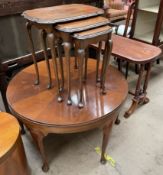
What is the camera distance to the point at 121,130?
1.80 metres

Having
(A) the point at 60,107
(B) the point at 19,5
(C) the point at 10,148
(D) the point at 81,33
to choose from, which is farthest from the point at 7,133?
(B) the point at 19,5

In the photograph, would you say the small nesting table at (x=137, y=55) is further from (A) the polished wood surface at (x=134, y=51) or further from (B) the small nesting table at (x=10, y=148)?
(B) the small nesting table at (x=10, y=148)

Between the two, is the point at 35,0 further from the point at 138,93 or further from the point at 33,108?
the point at 138,93

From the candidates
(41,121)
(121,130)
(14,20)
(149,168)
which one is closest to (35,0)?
(14,20)

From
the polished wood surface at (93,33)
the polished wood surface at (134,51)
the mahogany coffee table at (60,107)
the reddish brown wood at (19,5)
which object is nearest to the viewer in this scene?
the polished wood surface at (93,33)

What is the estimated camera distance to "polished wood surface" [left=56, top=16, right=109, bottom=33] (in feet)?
3.31

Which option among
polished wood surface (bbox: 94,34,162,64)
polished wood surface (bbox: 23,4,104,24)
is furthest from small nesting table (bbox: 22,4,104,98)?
polished wood surface (bbox: 94,34,162,64)

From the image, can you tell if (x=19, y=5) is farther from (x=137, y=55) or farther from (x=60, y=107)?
(x=137, y=55)

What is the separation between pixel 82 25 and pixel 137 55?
2.70 ft

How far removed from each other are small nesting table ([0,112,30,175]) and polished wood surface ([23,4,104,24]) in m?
0.59

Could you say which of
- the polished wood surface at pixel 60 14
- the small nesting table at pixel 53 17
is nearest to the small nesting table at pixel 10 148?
the small nesting table at pixel 53 17

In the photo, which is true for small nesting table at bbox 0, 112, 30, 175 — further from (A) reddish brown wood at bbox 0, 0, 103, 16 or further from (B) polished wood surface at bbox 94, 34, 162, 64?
(B) polished wood surface at bbox 94, 34, 162, 64

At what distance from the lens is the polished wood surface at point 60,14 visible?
105 centimetres

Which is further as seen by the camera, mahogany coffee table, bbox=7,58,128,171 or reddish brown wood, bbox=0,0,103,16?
reddish brown wood, bbox=0,0,103,16
